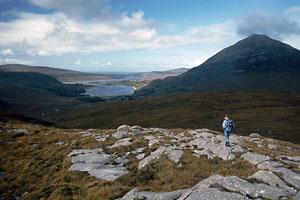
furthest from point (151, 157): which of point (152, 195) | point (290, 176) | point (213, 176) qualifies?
point (290, 176)

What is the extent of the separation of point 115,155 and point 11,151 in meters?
13.8

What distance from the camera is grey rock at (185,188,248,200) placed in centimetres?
877

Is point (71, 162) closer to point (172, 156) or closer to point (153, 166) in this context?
point (153, 166)

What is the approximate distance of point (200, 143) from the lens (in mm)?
20750

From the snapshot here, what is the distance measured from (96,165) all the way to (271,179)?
13.9 meters

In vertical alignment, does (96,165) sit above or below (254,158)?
below

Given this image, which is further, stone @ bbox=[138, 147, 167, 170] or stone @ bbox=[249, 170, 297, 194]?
stone @ bbox=[138, 147, 167, 170]

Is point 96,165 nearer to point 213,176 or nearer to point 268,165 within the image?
point 213,176

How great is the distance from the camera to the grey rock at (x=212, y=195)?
28.8ft

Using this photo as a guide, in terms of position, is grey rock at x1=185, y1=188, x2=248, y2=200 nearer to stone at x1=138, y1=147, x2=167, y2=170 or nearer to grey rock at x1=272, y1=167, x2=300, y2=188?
grey rock at x1=272, y1=167, x2=300, y2=188

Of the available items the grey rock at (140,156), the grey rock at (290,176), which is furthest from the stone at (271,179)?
the grey rock at (140,156)

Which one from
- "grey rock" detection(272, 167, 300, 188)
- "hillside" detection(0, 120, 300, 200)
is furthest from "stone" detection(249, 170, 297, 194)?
"grey rock" detection(272, 167, 300, 188)

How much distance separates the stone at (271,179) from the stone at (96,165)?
32.5 ft

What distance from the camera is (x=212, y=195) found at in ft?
29.7
